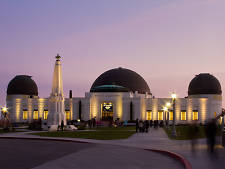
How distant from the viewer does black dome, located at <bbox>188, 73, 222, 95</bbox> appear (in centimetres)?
7725


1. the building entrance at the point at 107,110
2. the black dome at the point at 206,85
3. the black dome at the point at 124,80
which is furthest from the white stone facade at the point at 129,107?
the black dome at the point at 124,80

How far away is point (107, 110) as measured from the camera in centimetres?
7162

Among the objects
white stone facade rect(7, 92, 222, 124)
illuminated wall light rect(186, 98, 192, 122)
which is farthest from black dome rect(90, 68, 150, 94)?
illuminated wall light rect(186, 98, 192, 122)

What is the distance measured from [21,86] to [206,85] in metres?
44.8

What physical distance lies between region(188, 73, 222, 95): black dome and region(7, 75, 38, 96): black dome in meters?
40.0

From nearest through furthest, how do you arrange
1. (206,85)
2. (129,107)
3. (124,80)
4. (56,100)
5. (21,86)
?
(56,100) < (129,107) < (206,85) < (21,86) < (124,80)

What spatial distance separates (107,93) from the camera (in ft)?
237

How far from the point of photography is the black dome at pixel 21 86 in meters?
81.9

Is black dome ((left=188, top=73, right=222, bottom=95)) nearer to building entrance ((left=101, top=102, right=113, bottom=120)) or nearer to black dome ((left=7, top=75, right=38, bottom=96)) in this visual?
building entrance ((left=101, top=102, right=113, bottom=120))

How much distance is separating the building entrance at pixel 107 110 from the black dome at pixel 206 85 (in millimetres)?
21225

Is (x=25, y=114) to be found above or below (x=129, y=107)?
below

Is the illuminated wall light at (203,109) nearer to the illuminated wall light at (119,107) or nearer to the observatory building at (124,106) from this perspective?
the observatory building at (124,106)

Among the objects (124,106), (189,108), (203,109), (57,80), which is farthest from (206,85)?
(57,80)

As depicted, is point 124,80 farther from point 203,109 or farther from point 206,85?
point 203,109
